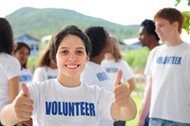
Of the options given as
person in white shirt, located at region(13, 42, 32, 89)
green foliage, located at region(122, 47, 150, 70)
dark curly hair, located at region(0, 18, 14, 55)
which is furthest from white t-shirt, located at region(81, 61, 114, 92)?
green foliage, located at region(122, 47, 150, 70)

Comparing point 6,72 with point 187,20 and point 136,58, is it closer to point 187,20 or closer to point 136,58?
point 187,20

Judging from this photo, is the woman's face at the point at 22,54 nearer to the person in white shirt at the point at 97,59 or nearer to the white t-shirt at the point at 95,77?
the person in white shirt at the point at 97,59

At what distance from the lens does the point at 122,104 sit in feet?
4.90

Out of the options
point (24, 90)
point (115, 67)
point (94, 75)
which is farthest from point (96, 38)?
point (115, 67)

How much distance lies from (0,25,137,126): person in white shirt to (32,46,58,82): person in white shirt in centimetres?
117

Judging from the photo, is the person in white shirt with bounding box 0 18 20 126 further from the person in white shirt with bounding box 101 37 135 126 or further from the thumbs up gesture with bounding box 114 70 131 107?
the person in white shirt with bounding box 101 37 135 126

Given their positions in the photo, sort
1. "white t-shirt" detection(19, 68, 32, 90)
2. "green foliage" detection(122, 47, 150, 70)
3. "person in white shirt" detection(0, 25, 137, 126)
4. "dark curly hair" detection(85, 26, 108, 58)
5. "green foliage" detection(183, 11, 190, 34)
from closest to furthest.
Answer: "person in white shirt" detection(0, 25, 137, 126)
"dark curly hair" detection(85, 26, 108, 58)
"green foliage" detection(183, 11, 190, 34)
"white t-shirt" detection(19, 68, 32, 90)
"green foliage" detection(122, 47, 150, 70)

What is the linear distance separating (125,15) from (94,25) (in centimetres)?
485

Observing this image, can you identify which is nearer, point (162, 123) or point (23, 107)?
point (23, 107)

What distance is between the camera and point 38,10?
877 centimetres

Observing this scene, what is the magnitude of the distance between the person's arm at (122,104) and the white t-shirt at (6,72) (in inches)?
35.8

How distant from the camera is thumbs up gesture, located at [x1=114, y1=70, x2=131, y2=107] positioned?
56.9 inches

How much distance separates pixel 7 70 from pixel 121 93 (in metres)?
1.06

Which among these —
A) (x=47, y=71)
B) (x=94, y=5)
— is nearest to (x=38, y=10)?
(x=94, y=5)
